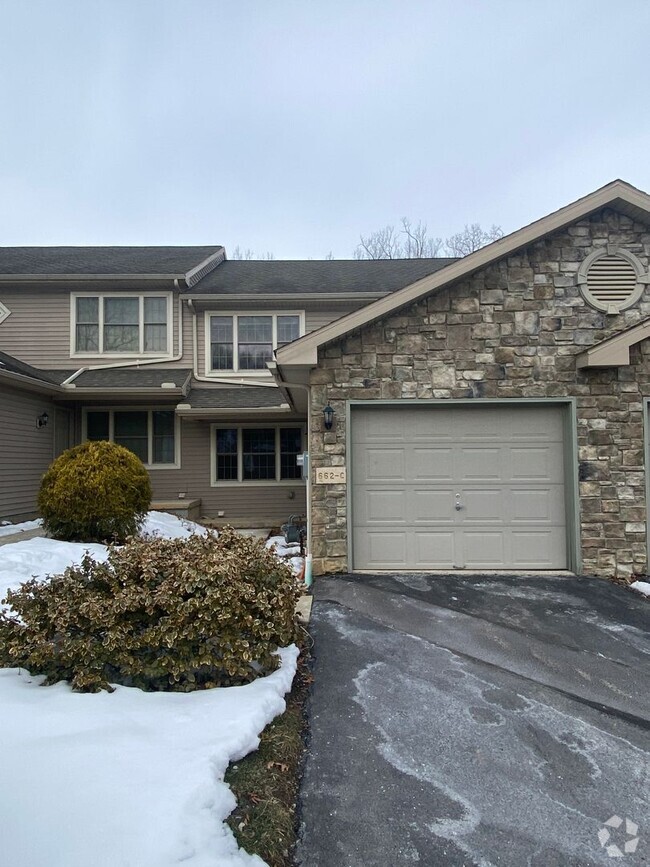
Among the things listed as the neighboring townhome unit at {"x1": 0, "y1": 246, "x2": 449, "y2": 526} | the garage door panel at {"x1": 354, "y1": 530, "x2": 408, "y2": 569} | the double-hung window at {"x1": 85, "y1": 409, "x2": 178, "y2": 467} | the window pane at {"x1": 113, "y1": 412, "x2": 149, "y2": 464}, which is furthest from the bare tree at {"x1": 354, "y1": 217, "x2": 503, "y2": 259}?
the garage door panel at {"x1": 354, "y1": 530, "x2": 408, "y2": 569}

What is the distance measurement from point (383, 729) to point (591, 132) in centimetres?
1694

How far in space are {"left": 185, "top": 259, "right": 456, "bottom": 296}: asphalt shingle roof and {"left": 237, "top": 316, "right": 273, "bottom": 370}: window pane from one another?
0.68 metres

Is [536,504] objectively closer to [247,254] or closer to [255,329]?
[255,329]

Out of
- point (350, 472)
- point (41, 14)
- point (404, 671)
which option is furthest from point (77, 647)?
point (41, 14)

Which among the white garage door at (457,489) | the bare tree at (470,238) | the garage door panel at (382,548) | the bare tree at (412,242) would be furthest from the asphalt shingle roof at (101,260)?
the bare tree at (470,238)

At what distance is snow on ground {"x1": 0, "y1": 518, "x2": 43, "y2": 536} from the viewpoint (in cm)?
893

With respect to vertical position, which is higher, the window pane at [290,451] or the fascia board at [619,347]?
the fascia board at [619,347]

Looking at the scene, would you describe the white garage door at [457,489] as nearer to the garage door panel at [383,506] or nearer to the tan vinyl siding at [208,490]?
the garage door panel at [383,506]

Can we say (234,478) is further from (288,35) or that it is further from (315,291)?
(288,35)

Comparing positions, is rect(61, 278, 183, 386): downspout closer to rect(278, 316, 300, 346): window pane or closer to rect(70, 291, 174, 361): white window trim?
rect(70, 291, 174, 361): white window trim

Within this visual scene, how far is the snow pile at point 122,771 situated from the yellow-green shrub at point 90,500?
4940mm

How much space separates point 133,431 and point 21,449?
2.39m

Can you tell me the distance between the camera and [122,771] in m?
2.31

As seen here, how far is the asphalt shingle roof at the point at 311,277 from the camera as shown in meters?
11.9
